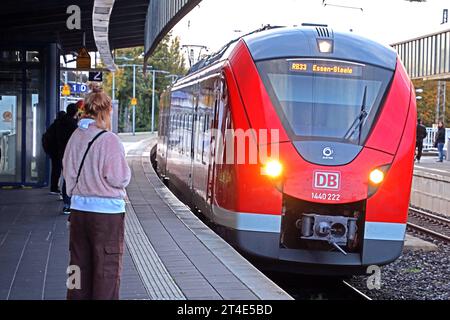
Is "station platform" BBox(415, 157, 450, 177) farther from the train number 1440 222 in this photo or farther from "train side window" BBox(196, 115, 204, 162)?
the train number 1440 222

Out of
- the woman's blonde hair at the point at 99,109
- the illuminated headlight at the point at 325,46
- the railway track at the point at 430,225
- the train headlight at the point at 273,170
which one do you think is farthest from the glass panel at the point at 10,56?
the woman's blonde hair at the point at 99,109

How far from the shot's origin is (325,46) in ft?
33.1

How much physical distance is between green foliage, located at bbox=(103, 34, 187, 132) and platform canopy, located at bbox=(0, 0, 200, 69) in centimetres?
4819

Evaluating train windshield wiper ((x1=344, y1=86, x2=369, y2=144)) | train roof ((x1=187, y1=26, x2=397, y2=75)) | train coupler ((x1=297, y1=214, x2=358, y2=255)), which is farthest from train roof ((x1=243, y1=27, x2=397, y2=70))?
train coupler ((x1=297, y1=214, x2=358, y2=255))

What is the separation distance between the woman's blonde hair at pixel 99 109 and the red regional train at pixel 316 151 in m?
3.97

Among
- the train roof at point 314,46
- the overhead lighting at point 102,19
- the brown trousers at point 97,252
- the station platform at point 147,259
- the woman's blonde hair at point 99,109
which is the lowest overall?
the station platform at point 147,259

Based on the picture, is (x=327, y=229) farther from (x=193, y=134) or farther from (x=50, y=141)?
(x=193, y=134)

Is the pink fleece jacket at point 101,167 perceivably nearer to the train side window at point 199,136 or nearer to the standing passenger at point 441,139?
the train side window at point 199,136

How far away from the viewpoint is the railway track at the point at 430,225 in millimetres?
16594

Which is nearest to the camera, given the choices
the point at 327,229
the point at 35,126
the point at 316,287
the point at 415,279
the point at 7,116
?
the point at 327,229

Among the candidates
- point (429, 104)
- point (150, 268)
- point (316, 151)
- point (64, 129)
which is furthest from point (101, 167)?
point (429, 104)

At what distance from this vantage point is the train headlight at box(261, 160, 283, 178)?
9.32 meters

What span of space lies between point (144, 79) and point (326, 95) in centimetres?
6140
